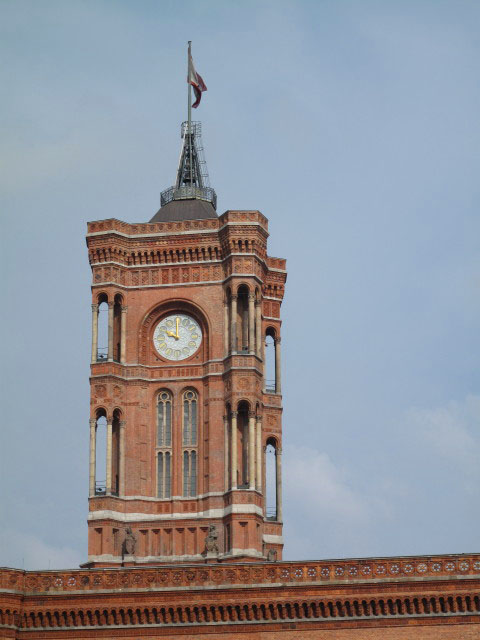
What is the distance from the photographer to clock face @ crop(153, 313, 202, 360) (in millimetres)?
75062

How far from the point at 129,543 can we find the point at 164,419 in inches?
271

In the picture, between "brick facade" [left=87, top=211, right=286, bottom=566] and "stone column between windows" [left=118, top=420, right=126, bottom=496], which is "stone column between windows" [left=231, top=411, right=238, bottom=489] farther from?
"stone column between windows" [left=118, top=420, right=126, bottom=496]

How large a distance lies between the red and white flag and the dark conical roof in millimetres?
6875

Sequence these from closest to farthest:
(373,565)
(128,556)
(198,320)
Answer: (373,565) → (128,556) → (198,320)

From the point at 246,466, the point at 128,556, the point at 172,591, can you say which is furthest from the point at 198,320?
the point at 172,591

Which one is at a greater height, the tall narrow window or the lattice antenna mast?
the lattice antenna mast

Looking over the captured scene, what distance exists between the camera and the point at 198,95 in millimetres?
83875

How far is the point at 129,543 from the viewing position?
70.9 m

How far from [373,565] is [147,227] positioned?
87.7ft

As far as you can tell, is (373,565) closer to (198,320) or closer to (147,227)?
(198,320)

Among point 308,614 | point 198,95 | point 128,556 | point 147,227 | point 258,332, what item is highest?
point 198,95

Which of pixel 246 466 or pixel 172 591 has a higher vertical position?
pixel 246 466

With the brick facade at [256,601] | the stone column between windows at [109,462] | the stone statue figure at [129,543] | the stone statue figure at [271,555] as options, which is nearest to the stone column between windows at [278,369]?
the stone column between windows at [109,462]

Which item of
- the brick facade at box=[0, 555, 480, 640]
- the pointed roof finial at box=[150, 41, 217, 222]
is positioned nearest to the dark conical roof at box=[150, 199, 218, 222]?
the pointed roof finial at box=[150, 41, 217, 222]
